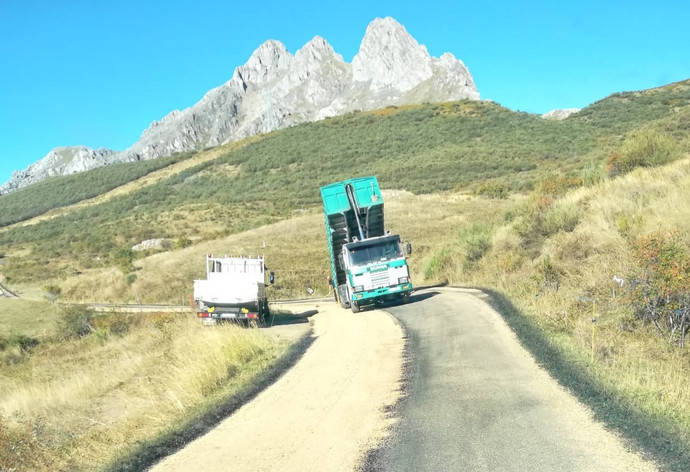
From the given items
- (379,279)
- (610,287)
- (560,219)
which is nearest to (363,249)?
(379,279)

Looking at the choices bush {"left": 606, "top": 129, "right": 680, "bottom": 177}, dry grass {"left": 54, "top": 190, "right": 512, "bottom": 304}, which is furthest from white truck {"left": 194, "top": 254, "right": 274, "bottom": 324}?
bush {"left": 606, "top": 129, "right": 680, "bottom": 177}

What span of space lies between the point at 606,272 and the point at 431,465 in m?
8.18

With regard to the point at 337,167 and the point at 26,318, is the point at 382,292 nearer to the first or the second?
the point at 26,318

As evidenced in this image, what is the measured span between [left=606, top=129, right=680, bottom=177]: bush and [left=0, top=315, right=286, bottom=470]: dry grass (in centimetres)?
1790

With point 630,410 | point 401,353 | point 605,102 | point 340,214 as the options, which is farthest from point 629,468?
point 605,102

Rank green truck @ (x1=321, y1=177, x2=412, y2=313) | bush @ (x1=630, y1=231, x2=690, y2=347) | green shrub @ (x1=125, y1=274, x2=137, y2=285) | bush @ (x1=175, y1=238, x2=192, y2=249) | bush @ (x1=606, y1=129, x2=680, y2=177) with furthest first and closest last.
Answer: bush @ (x1=175, y1=238, x2=192, y2=249) < green shrub @ (x1=125, y1=274, x2=137, y2=285) < bush @ (x1=606, y1=129, x2=680, y2=177) < green truck @ (x1=321, y1=177, x2=412, y2=313) < bush @ (x1=630, y1=231, x2=690, y2=347)

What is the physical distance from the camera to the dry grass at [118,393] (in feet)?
26.7

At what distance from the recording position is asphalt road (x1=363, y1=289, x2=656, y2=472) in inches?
223

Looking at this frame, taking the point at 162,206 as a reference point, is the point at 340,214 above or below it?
below

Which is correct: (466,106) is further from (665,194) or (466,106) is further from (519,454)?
(519,454)

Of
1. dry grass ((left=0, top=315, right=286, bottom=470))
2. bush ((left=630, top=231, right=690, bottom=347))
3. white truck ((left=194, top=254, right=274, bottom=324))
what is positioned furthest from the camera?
white truck ((left=194, top=254, right=274, bottom=324))

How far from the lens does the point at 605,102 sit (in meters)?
98.8

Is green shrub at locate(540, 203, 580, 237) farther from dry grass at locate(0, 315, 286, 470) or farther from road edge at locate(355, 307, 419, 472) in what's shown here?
dry grass at locate(0, 315, 286, 470)

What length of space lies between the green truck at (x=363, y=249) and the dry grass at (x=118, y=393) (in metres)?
6.42
